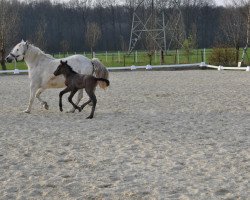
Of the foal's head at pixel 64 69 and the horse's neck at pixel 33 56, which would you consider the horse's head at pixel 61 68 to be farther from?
the horse's neck at pixel 33 56

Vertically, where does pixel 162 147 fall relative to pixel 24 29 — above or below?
below

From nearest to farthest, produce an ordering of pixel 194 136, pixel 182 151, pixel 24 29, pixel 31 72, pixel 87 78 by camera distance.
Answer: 1. pixel 182 151
2. pixel 194 136
3. pixel 87 78
4. pixel 31 72
5. pixel 24 29

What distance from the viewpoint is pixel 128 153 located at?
5.99 meters

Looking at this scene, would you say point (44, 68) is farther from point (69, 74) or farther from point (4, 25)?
point (4, 25)

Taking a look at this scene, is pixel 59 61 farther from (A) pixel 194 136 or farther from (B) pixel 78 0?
(B) pixel 78 0

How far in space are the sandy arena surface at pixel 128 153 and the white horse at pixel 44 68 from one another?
0.64 meters

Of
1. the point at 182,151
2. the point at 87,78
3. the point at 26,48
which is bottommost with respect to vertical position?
the point at 182,151

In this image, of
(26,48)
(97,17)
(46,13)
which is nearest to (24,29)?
(46,13)

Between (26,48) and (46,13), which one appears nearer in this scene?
(26,48)

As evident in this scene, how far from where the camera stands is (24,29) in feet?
261

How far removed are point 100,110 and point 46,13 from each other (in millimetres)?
79970

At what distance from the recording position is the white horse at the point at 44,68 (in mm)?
9969

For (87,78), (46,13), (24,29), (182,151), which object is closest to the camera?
(182,151)

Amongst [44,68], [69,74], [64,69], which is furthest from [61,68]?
[44,68]
